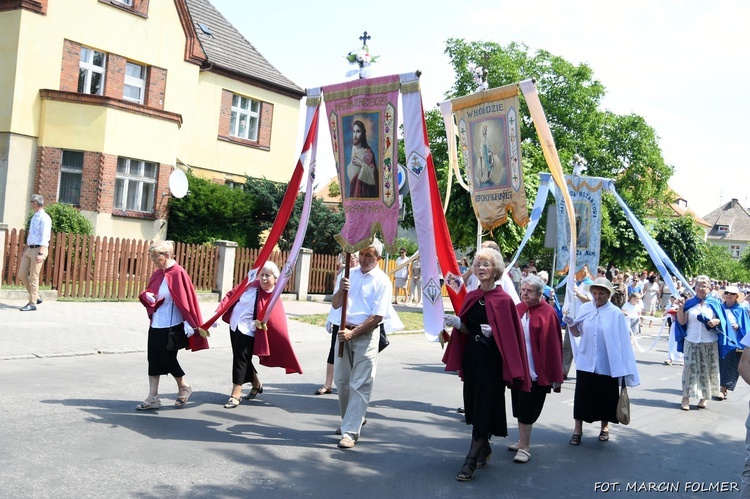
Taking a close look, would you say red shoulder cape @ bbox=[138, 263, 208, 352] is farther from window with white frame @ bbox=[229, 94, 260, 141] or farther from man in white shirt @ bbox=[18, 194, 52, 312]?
window with white frame @ bbox=[229, 94, 260, 141]

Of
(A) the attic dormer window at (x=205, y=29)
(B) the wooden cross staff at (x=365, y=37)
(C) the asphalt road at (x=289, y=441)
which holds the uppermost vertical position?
(A) the attic dormer window at (x=205, y=29)

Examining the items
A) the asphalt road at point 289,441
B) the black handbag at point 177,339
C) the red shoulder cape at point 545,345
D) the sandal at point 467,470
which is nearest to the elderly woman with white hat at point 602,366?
the asphalt road at point 289,441

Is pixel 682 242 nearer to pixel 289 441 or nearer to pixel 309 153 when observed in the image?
pixel 309 153

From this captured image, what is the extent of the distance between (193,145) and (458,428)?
21672 mm

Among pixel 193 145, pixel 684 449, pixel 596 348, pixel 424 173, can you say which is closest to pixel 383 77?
pixel 424 173

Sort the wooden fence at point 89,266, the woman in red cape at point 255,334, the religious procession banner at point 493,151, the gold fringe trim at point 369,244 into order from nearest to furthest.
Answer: the gold fringe trim at point 369,244 < the woman in red cape at point 255,334 < the religious procession banner at point 493,151 < the wooden fence at point 89,266

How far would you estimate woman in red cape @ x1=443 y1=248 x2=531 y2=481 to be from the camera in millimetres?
6531

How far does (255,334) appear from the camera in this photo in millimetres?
8656

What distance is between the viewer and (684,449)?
8039 millimetres

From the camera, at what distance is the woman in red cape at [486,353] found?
6531 millimetres

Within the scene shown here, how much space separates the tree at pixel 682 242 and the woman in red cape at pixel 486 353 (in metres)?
47.8

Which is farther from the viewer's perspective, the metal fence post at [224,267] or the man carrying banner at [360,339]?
the metal fence post at [224,267]

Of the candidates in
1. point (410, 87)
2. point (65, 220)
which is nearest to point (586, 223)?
point (410, 87)

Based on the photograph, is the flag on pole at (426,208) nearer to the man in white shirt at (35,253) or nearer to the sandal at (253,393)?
the sandal at (253,393)
